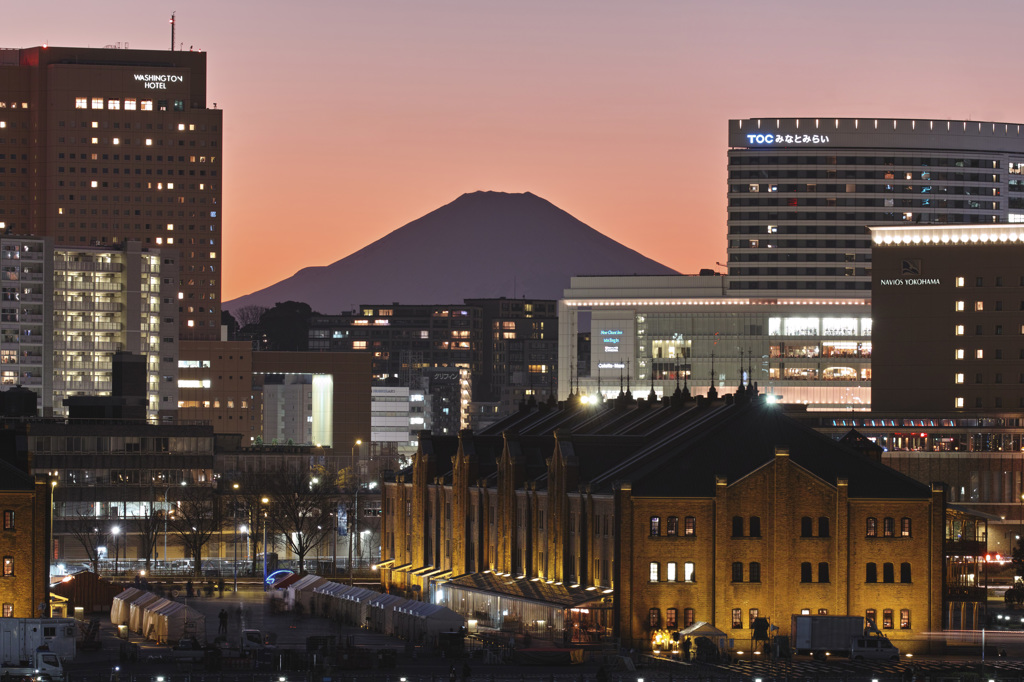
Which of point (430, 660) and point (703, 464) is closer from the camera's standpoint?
point (430, 660)

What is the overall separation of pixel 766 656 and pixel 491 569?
130 ft

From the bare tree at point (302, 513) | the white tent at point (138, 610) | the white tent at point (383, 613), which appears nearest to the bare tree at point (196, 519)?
the bare tree at point (302, 513)

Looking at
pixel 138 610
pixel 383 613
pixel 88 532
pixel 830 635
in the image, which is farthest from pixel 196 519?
pixel 830 635

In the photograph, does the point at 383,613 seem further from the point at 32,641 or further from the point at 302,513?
the point at 302,513

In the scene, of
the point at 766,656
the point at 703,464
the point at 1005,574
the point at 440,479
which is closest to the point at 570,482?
the point at 703,464

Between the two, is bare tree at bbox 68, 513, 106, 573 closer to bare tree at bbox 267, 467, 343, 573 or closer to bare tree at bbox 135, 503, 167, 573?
bare tree at bbox 135, 503, 167, 573

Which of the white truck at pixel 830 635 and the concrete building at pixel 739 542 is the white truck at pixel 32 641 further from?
the white truck at pixel 830 635

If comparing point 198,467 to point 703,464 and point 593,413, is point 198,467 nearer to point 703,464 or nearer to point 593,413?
point 593,413

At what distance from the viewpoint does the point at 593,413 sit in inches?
6870

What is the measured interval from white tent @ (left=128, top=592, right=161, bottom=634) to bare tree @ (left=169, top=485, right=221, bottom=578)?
163 feet

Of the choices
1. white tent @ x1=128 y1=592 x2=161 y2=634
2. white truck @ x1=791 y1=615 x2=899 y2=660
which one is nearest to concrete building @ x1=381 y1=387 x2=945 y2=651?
white truck @ x1=791 y1=615 x2=899 y2=660

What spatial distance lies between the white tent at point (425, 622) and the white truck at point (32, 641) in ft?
72.8

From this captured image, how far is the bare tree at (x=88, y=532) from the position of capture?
583 ft

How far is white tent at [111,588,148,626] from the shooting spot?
4877 inches
